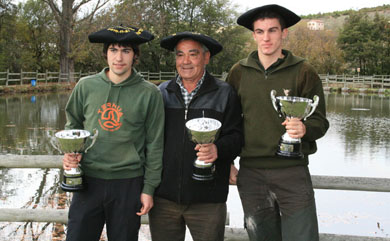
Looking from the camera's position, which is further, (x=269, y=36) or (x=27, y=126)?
(x=27, y=126)

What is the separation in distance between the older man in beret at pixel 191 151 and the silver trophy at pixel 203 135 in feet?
→ 0.42

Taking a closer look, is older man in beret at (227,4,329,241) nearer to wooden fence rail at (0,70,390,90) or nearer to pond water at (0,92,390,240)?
pond water at (0,92,390,240)

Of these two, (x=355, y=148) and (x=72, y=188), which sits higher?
(x=72, y=188)

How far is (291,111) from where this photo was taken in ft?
7.67

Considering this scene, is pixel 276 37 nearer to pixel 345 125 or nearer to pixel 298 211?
pixel 298 211

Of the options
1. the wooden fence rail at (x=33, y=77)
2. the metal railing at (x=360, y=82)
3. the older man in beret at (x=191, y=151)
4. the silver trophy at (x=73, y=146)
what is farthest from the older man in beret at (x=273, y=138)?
the metal railing at (x=360, y=82)

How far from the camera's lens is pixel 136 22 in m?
32.8

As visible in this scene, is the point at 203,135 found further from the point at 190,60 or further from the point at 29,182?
the point at 29,182

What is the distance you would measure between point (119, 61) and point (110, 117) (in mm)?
354

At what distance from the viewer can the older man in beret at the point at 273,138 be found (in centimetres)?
249

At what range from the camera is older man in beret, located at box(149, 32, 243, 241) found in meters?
2.59

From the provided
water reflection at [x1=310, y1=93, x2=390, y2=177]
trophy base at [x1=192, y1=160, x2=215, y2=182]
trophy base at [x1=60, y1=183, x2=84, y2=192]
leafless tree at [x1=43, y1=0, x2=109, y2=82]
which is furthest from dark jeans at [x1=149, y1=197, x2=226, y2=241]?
leafless tree at [x1=43, y1=0, x2=109, y2=82]

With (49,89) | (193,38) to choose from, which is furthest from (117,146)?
(49,89)

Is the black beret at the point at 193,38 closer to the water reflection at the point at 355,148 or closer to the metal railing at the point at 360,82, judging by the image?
the water reflection at the point at 355,148
